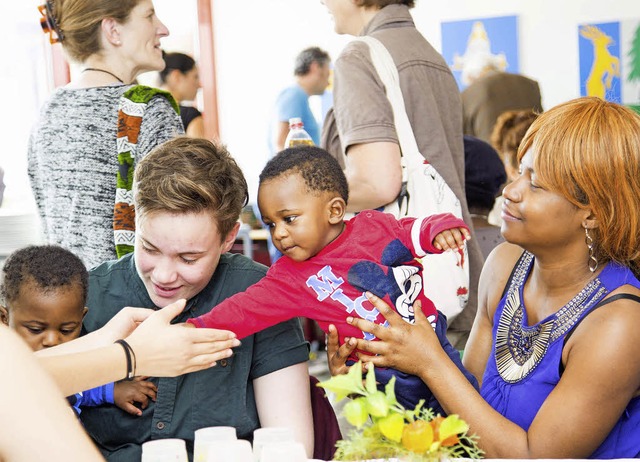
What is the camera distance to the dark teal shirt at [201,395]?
1797 mm

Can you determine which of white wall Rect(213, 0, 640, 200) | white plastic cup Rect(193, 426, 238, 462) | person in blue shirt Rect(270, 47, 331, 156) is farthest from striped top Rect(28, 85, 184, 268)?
white wall Rect(213, 0, 640, 200)

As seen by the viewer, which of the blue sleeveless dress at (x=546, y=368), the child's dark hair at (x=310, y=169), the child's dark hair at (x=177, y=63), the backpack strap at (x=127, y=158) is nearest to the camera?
the blue sleeveless dress at (x=546, y=368)

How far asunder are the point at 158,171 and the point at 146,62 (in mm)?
963

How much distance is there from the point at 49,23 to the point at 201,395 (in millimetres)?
1374

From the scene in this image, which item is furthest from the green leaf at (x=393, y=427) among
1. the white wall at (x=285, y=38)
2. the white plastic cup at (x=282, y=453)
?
the white wall at (x=285, y=38)

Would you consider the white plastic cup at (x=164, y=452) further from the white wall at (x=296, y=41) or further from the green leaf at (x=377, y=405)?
the white wall at (x=296, y=41)

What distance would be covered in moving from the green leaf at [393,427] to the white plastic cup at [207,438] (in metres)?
0.33

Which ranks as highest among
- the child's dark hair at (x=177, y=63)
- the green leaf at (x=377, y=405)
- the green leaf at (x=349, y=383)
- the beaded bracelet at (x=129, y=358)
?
the child's dark hair at (x=177, y=63)

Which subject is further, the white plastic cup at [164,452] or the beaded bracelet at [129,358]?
the beaded bracelet at [129,358]

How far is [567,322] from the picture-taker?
5.82 ft

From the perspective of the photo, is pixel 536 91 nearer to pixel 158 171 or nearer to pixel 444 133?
pixel 444 133

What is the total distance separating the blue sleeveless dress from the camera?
176 centimetres

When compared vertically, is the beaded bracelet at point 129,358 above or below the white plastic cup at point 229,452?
above

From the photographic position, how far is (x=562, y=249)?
6.03 feet
